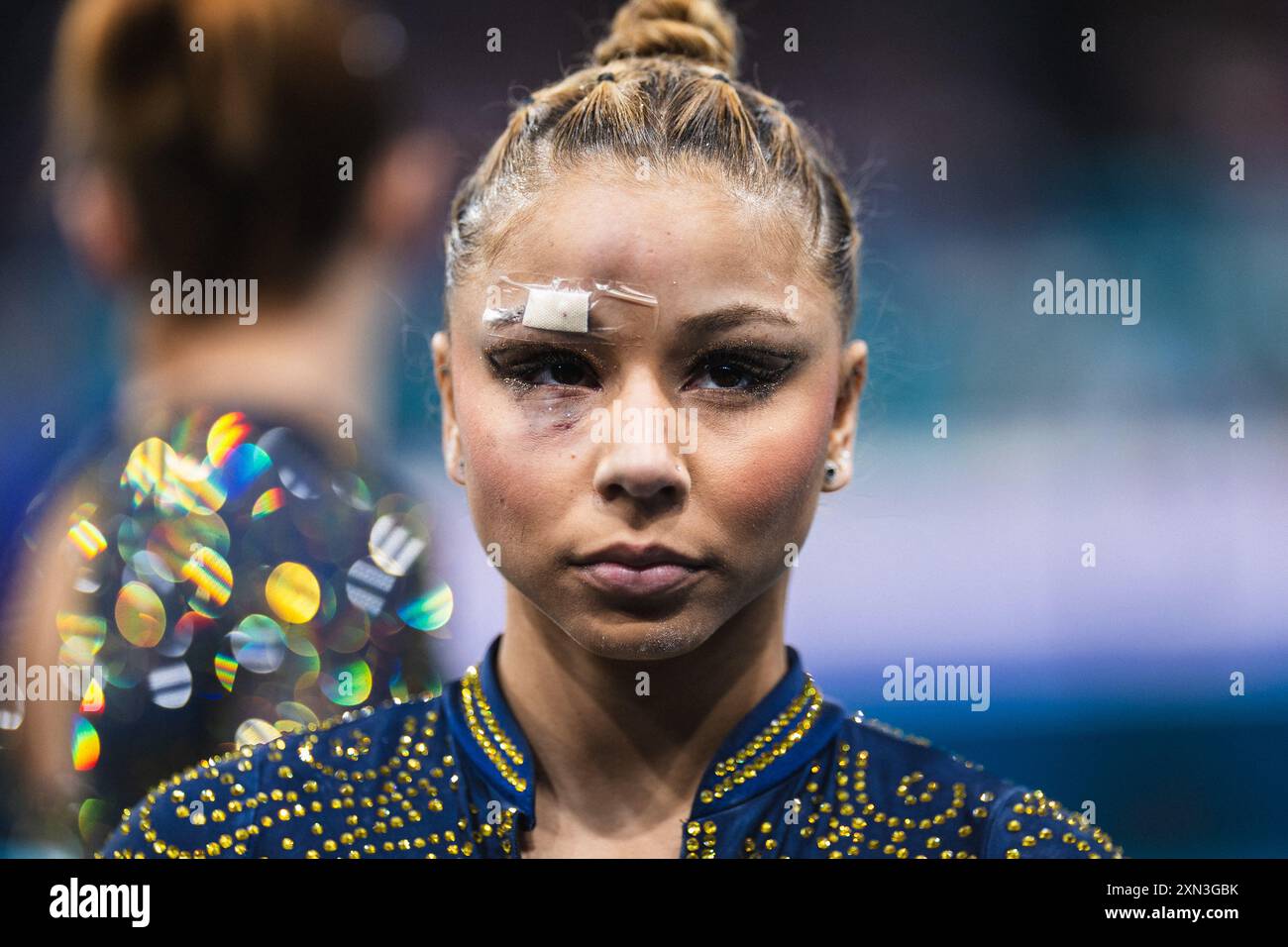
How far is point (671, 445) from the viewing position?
1559 millimetres

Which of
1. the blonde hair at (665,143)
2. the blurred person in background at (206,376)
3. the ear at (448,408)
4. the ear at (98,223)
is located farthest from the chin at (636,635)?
the ear at (98,223)

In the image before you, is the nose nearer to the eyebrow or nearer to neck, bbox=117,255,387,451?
the eyebrow

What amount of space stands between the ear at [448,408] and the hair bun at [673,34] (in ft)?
1.55

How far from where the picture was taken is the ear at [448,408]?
1.75 m

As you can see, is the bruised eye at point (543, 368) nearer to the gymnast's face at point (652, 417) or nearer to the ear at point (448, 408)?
the gymnast's face at point (652, 417)

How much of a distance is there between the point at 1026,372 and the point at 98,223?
4.92 ft

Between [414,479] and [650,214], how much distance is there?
709 mm

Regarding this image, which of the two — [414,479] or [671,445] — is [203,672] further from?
[671,445]

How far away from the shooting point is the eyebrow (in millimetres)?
1566

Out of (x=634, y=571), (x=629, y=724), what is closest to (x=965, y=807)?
(x=629, y=724)

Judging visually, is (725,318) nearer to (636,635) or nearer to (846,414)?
(846,414)

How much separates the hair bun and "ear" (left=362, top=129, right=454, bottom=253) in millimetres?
329

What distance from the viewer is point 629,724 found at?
172 cm
